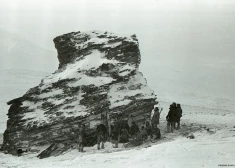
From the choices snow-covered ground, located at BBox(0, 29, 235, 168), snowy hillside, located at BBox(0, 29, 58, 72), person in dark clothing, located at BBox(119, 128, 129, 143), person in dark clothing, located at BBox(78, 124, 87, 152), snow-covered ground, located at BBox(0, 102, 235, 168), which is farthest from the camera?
snowy hillside, located at BBox(0, 29, 58, 72)

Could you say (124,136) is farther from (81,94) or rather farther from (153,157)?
(153,157)

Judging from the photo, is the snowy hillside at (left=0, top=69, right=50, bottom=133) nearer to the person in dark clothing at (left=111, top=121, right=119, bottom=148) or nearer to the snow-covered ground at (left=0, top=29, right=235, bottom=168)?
the snow-covered ground at (left=0, top=29, right=235, bottom=168)

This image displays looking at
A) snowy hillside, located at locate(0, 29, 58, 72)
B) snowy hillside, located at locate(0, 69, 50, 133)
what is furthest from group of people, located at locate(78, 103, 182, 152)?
snowy hillside, located at locate(0, 29, 58, 72)

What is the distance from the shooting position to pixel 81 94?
19.7 m

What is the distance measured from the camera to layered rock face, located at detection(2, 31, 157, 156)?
745 inches

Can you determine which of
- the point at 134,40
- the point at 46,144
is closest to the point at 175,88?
the point at 134,40

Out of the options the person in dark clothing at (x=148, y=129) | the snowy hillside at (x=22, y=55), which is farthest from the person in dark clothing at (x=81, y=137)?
the snowy hillside at (x=22, y=55)

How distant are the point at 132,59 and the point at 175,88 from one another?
44.7 metres

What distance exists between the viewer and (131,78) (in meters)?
21.1

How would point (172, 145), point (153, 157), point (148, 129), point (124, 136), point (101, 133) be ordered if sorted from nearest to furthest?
1. point (153, 157)
2. point (172, 145)
3. point (101, 133)
4. point (124, 136)
5. point (148, 129)

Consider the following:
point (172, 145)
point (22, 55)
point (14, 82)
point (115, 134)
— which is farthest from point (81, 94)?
point (22, 55)

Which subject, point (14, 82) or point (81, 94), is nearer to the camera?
point (81, 94)

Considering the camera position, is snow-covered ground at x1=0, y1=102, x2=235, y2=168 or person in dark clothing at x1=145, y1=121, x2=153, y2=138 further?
person in dark clothing at x1=145, y1=121, x2=153, y2=138

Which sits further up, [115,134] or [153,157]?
[115,134]
